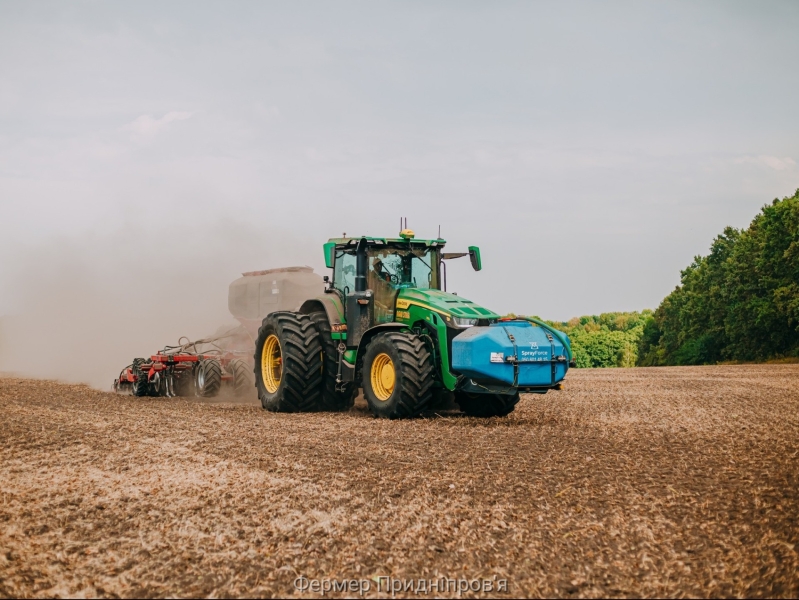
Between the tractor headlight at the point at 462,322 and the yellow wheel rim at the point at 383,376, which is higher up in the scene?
the tractor headlight at the point at 462,322

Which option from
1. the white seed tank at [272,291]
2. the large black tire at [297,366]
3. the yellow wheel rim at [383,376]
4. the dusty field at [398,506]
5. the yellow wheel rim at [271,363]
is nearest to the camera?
the dusty field at [398,506]

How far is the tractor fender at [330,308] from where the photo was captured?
14.1 metres

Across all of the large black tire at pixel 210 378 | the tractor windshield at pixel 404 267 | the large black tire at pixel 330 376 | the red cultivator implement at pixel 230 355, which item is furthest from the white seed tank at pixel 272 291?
the tractor windshield at pixel 404 267

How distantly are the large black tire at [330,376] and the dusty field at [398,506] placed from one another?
1.80 meters

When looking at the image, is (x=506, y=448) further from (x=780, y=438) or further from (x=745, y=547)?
(x=745, y=547)

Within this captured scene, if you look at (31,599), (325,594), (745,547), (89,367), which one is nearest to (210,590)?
(325,594)

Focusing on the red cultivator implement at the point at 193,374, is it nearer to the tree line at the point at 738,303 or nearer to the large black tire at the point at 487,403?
the large black tire at the point at 487,403

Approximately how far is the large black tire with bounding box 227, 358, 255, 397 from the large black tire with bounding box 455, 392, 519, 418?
586 cm

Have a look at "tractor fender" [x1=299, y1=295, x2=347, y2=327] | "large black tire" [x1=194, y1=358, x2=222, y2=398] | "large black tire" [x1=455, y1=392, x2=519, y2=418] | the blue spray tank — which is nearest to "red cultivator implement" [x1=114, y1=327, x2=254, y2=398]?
"large black tire" [x1=194, y1=358, x2=222, y2=398]

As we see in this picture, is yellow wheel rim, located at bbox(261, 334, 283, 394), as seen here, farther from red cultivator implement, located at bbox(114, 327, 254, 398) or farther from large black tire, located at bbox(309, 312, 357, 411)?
red cultivator implement, located at bbox(114, 327, 254, 398)

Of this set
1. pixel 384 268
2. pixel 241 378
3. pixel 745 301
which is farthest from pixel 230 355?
pixel 745 301

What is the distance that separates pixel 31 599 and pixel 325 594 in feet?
5.43

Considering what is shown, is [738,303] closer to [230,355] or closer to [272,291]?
[272,291]

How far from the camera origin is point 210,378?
706 inches
